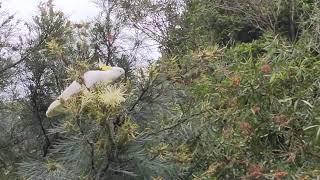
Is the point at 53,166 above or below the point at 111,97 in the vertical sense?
below

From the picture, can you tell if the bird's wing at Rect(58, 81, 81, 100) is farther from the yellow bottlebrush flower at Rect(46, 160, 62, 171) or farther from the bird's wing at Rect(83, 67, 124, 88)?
the yellow bottlebrush flower at Rect(46, 160, 62, 171)

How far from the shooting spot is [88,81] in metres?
1.42

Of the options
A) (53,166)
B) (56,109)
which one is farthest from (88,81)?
(53,166)

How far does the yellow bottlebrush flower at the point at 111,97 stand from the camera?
131 centimetres

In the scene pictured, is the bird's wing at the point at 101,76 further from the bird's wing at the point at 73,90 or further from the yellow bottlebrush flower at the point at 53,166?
the yellow bottlebrush flower at the point at 53,166

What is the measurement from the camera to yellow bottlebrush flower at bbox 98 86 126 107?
131 centimetres

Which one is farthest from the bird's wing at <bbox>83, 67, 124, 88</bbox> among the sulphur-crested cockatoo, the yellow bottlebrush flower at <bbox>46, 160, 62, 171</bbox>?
the yellow bottlebrush flower at <bbox>46, 160, 62, 171</bbox>

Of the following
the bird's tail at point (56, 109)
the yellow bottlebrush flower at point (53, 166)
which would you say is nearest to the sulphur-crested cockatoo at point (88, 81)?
the bird's tail at point (56, 109)

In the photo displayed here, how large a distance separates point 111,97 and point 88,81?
14 cm

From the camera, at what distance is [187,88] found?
5.16 feet

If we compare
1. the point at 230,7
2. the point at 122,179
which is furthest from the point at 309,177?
the point at 230,7

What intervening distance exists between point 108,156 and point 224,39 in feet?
14.9

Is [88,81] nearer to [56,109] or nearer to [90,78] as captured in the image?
[90,78]

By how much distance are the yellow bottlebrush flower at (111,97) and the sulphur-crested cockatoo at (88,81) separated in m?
0.09
